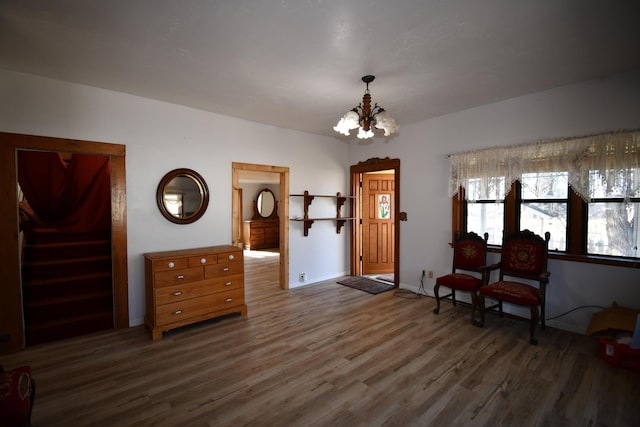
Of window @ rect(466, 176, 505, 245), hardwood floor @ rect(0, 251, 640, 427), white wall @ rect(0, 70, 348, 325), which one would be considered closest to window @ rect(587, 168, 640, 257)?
window @ rect(466, 176, 505, 245)

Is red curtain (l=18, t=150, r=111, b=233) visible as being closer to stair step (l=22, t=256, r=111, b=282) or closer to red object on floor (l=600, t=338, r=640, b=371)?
stair step (l=22, t=256, r=111, b=282)

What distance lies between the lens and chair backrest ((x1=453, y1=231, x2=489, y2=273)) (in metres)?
3.53

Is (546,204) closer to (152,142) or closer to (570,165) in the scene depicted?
(570,165)

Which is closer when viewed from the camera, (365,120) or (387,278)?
(365,120)

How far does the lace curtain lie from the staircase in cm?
473

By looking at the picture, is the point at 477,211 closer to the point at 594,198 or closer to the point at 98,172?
the point at 594,198

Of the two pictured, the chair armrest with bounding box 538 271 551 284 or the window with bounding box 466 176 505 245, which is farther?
the window with bounding box 466 176 505 245

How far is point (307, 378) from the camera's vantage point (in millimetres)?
2236

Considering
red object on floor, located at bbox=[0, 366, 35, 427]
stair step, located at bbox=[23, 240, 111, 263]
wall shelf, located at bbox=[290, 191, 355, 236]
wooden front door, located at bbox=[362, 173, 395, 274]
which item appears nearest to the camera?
red object on floor, located at bbox=[0, 366, 35, 427]

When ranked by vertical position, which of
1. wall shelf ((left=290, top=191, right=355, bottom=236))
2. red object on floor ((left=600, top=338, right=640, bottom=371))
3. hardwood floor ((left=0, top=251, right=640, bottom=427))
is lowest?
hardwood floor ((left=0, top=251, right=640, bottom=427))

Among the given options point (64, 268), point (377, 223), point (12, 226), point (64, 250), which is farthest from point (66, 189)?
point (377, 223)

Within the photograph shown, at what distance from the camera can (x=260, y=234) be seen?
8.74 metres

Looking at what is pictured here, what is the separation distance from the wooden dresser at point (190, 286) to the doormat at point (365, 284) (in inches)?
77.6

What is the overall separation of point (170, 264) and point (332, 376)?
198 cm
